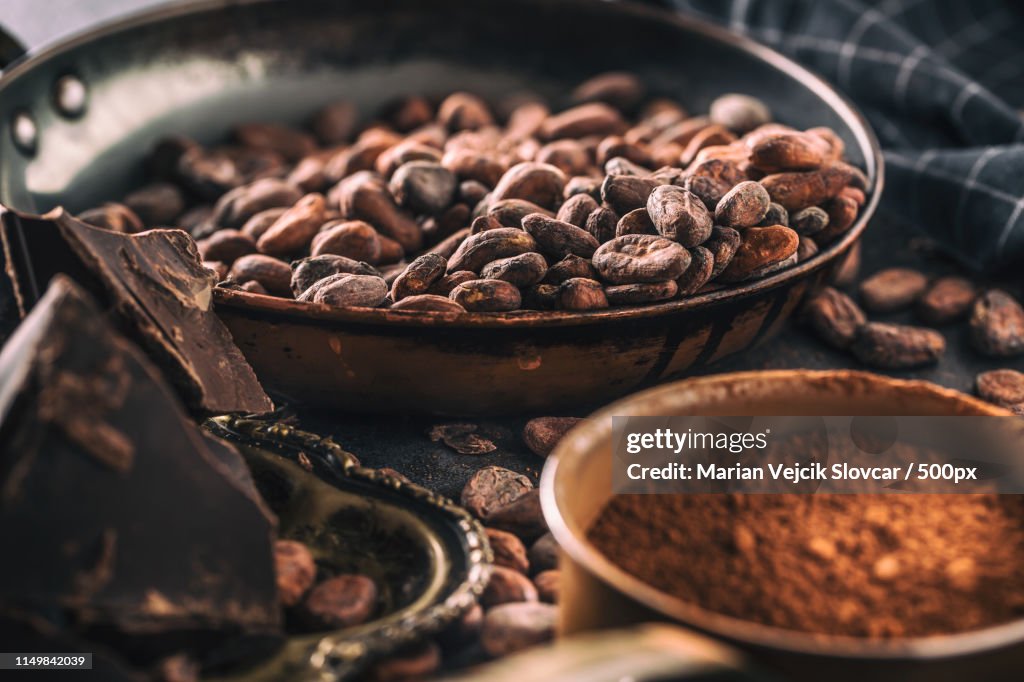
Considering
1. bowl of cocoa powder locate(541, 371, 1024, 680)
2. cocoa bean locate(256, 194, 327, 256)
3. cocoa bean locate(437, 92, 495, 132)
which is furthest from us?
cocoa bean locate(437, 92, 495, 132)

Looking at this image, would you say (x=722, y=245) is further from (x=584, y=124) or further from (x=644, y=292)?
(x=584, y=124)

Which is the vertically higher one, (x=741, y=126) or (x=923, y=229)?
(x=741, y=126)

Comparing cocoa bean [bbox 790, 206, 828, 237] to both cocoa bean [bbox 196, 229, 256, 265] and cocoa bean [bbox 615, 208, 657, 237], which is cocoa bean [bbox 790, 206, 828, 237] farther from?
cocoa bean [bbox 196, 229, 256, 265]

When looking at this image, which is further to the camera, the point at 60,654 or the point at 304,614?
the point at 304,614

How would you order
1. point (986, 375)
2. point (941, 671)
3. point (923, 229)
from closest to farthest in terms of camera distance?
point (941, 671) < point (986, 375) < point (923, 229)

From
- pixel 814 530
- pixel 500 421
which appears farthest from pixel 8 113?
pixel 814 530

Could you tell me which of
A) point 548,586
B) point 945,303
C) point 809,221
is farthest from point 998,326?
point 548,586

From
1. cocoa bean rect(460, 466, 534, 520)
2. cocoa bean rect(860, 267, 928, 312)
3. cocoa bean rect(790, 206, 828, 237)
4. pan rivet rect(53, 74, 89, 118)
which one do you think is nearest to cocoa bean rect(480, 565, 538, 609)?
cocoa bean rect(460, 466, 534, 520)

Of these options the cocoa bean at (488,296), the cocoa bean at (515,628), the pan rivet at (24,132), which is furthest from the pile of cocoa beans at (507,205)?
the cocoa bean at (515,628)

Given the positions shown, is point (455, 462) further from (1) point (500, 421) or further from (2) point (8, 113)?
(2) point (8, 113)
